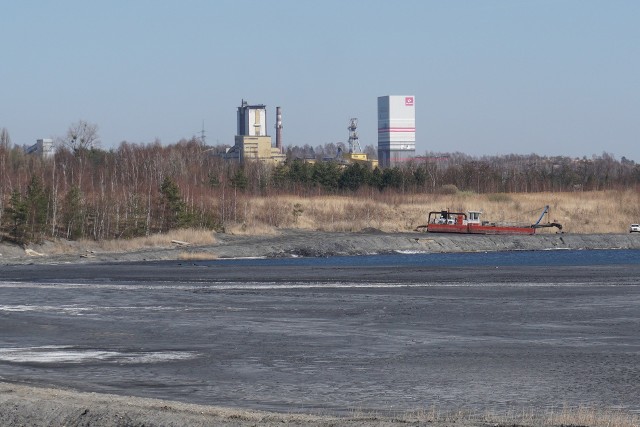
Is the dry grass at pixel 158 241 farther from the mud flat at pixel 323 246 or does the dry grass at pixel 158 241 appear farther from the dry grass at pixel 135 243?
the mud flat at pixel 323 246

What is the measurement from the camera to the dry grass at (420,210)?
9681 centimetres

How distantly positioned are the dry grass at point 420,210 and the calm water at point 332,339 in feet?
140

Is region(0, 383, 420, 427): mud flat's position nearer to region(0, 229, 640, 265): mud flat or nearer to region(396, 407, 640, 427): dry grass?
region(396, 407, 640, 427): dry grass

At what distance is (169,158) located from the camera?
126 m

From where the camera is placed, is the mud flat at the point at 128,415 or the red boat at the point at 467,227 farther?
the red boat at the point at 467,227

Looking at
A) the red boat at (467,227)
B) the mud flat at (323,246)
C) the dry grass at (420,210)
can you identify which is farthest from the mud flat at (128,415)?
the red boat at (467,227)

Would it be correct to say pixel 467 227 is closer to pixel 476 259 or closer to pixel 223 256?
pixel 476 259

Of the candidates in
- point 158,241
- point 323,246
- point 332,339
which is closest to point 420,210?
point 323,246

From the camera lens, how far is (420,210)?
107375mm

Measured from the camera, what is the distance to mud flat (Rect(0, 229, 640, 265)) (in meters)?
69.9

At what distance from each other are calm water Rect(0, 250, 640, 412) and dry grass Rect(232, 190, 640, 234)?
42583 millimetres

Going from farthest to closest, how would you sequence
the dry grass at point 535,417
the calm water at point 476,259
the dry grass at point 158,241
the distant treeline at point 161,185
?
the distant treeline at point 161,185 → the dry grass at point 158,241 → the calm water at point 476,259 → the dry grass at point 535,417

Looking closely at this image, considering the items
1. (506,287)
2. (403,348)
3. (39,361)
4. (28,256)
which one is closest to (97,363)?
(39,361)

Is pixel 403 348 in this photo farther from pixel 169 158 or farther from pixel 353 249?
pixel 169 158
